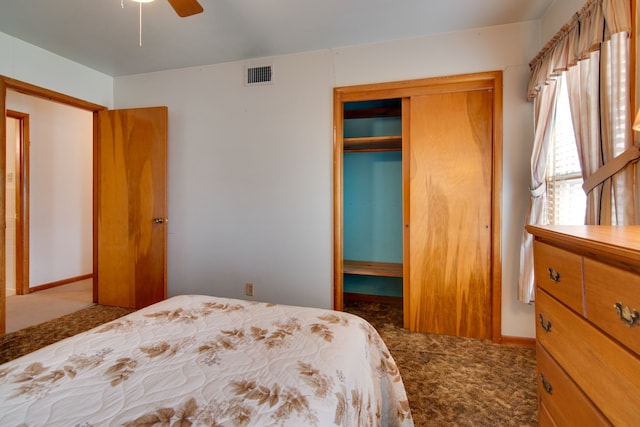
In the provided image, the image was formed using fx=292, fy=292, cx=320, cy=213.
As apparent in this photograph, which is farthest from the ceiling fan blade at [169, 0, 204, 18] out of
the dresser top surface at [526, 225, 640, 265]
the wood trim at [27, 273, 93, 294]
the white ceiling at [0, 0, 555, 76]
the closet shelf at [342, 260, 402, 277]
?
the wood trim at [27, 273, 93, 294]

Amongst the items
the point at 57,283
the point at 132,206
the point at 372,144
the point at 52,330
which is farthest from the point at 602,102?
the point at 57,283

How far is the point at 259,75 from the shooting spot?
2791 millimetres

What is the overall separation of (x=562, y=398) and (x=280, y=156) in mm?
2432

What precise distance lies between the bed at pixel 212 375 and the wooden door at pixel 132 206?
74.4 inches

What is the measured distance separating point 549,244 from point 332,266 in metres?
1.81

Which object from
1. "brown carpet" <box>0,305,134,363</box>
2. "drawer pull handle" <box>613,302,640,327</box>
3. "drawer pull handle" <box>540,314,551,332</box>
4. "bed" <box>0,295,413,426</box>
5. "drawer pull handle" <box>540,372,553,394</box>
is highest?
"drawer pull handle" <box>613,302,640,327</box>

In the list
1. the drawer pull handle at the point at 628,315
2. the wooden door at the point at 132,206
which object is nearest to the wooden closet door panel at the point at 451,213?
the drawer pull handle at the point at 628,315

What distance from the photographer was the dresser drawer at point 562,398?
2.57 feet

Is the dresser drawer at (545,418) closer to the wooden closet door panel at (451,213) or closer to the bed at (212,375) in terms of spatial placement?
the bed at (212,375)

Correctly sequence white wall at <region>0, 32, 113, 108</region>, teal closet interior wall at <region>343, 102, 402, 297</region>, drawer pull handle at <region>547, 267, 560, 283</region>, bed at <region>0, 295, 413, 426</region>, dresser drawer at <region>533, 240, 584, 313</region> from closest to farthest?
1. bed at <region>0, 295, 413, 426</region>
2. dresser drawer at <region>533, 240, 584, 313</region>
3. drawer pull handle at <region>547, 267, 560, 283</region>
4. white wall at <region>0, 32, 113, 108</region>
5. teal closet interior wall at <region>343, 102, 402, 297</region>

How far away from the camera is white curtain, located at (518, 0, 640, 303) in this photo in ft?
4.17

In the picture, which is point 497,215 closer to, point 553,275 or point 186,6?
point 553,275

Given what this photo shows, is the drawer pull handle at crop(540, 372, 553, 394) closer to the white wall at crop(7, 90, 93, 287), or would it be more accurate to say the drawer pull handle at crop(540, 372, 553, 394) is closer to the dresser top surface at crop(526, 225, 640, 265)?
the dresser top surface at crop(526, 225, 640, 265)

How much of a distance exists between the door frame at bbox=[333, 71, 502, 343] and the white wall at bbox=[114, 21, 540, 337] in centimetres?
5
